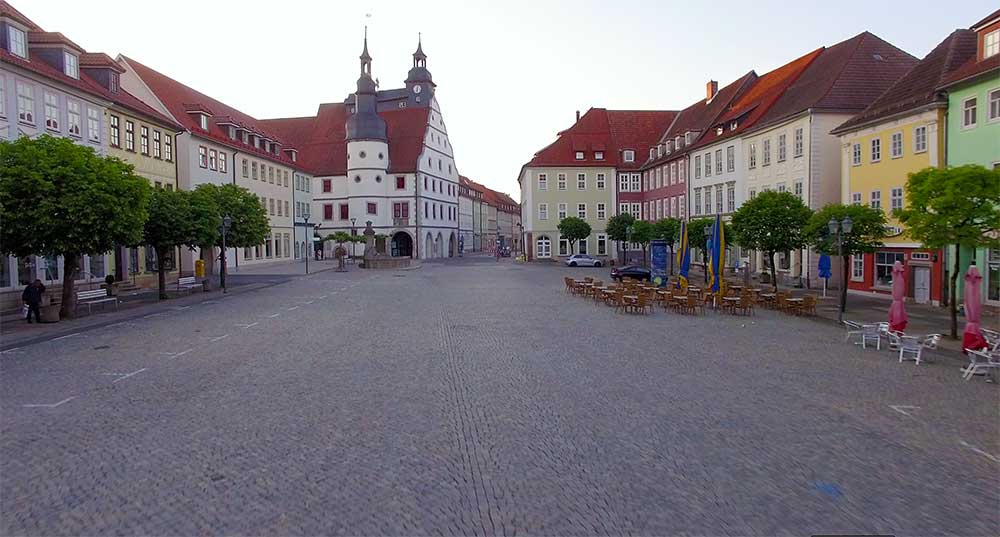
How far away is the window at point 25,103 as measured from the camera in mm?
25125

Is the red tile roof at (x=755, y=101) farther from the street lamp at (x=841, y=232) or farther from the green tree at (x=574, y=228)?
the street lamp at (x=841, y=232)

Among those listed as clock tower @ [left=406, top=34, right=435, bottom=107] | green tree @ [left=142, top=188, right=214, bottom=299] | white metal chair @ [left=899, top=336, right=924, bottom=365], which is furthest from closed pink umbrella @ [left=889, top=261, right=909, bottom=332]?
clock tower @ [left=406, top=34, right=435, bottom=107]

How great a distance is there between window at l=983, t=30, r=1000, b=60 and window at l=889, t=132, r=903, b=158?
188 inches

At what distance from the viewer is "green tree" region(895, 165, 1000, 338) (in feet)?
53.4

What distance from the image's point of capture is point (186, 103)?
51938 mm

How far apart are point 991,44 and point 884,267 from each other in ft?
Answer: 31.9

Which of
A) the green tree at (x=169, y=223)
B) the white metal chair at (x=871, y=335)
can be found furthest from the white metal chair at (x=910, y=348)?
the green tree at (x=169, y=223)

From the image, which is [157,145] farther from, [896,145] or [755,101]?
[755,101]

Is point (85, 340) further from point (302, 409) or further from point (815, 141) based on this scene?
point (815, 141)

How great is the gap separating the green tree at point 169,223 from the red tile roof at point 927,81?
92.3 feet

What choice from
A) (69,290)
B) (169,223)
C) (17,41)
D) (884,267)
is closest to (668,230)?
(884,267)

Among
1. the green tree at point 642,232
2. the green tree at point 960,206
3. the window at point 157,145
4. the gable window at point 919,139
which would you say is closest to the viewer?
the green tree at point 960,206

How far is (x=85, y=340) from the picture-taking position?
17.4 meters

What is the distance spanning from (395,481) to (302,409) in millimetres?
3465
